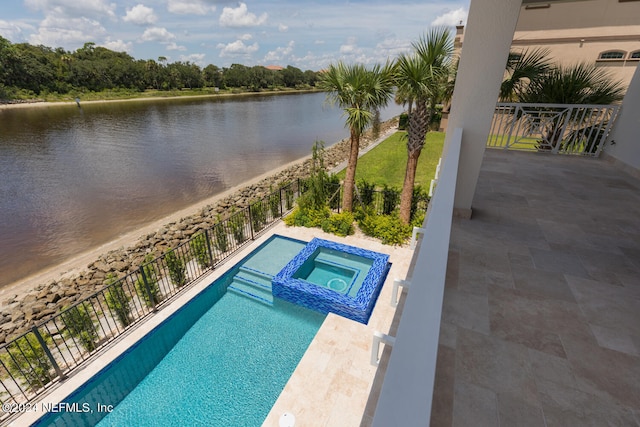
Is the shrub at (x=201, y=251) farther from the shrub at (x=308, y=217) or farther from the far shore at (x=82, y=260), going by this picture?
the far shore at (x=82, y=260)

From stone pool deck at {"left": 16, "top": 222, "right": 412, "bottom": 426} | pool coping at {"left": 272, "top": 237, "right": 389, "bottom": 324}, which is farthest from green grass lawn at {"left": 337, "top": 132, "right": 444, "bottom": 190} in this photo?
stone pool deck at {"left": 16, "top": 222, "right": 412, "bottom": 426}

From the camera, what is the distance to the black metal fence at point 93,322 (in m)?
4.71

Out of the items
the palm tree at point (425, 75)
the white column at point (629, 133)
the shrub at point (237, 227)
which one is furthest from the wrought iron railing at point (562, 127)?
the shrub at point (237, 227)

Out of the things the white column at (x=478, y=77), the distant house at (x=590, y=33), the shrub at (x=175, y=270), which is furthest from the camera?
the distant house at (x=590, y=33)

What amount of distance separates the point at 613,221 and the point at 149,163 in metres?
23.7

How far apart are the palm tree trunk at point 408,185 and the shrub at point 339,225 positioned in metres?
1.68

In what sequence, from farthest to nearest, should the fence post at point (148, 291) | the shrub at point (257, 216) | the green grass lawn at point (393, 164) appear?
the green grass lawn at point (393, 164), the shrub at point (257, 216), the fence post at point (148, 291)

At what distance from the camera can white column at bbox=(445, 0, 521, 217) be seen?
10.3 ft

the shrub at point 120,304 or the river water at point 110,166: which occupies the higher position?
the shrub at point 120,304

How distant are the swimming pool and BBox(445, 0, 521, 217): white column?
14.2 ft

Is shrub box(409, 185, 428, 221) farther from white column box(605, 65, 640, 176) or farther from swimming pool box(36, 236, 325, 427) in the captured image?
swimming pool box(36, 236, 325, 427)

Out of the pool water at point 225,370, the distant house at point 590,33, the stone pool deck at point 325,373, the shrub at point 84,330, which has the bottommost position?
the pool water at point 225,370

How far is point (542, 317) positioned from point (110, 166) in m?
24.4

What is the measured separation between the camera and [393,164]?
54.0ft
